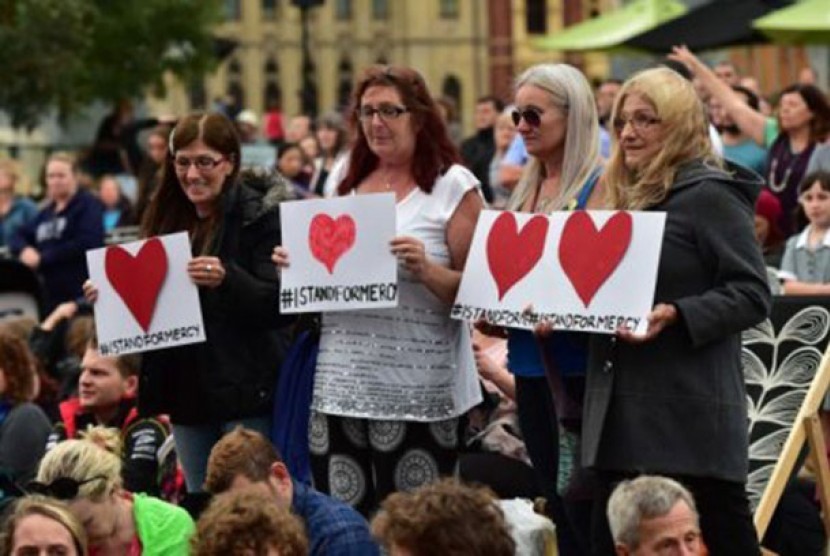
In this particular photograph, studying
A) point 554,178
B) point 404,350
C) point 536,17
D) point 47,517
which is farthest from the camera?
point 536,17

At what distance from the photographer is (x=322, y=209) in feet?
33.6


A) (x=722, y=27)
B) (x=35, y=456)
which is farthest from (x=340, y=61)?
(x=35, y=456)

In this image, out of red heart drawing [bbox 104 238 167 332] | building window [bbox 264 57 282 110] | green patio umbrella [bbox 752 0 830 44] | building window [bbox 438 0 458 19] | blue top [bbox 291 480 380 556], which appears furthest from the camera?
building window [bbox 438 0 458 19]

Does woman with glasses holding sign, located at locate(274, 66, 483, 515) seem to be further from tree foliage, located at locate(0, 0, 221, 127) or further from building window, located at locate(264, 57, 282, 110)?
building window, located at locate(264, 57, 282, 110)

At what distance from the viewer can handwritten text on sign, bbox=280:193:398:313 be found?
1005 centimetres

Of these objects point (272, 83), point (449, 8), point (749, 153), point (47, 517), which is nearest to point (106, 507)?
point (47, 517)

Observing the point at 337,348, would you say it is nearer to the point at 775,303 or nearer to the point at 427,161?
the point at 427,161

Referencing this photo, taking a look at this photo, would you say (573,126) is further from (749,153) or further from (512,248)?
(749,153)

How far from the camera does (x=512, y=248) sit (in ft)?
31.9

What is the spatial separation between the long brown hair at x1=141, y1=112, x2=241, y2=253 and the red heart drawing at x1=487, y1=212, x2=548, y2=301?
1343 millimetres

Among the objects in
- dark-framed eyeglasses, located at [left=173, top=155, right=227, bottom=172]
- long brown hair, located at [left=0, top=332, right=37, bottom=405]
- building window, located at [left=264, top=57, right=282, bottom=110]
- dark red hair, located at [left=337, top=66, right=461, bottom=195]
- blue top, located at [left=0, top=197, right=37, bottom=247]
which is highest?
dark red hair, located at [left=337, top=66, right=461, bottom=195]

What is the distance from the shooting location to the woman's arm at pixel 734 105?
50.5 ft

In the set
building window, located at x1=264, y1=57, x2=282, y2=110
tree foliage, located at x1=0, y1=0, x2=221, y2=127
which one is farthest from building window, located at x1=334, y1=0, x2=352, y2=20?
tree foliage, located at x1=0, y1=0, x2=221, y2=127

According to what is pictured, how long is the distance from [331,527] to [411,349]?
898 mm
